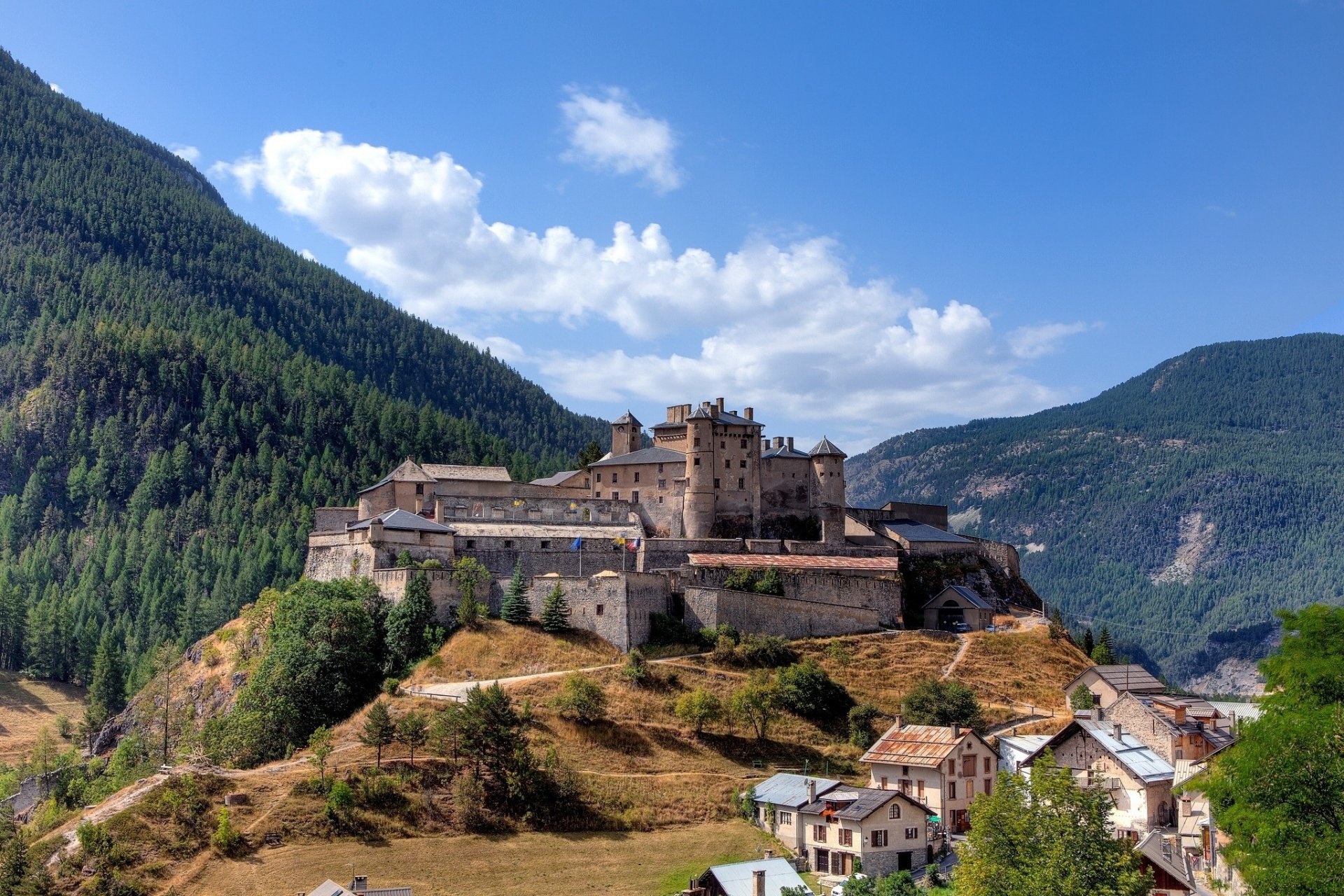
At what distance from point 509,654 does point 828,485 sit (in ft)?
92.0

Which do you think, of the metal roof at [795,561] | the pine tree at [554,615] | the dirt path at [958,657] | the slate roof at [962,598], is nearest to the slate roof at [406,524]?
the pine tree at [554,615]

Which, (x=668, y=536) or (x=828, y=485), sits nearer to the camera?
(x=668, y=536)

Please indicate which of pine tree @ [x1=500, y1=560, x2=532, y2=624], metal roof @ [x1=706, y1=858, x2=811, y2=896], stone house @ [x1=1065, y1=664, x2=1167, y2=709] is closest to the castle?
pine tree @ [x1=500, y1=560, x2=532, y2=624]

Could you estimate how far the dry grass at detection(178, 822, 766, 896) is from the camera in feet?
159

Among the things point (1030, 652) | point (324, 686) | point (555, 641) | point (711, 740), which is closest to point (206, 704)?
point (324, 686)

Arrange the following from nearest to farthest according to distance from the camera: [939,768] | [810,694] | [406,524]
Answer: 1. [939,768]
2. [810,694]
3. [406,524]

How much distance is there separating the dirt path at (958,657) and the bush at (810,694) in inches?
316

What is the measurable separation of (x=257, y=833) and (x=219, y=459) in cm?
9590

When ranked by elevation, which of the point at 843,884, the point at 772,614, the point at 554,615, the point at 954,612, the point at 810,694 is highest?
the point at 554,615

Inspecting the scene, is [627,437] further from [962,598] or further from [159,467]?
[159,467]

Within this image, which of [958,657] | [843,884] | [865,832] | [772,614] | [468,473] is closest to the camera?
[843,884]

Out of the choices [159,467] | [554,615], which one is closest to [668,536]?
[554,615]

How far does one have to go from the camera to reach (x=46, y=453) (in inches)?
5492

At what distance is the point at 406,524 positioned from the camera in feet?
238
